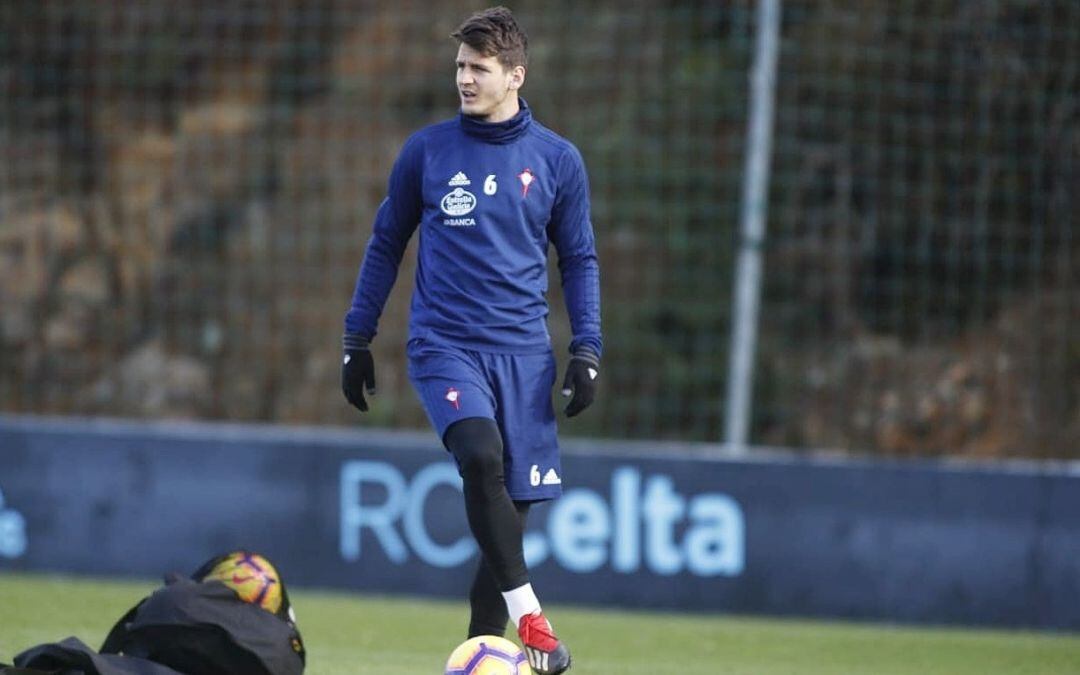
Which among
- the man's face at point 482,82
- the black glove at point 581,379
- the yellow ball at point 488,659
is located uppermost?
the man's face at point 482,82

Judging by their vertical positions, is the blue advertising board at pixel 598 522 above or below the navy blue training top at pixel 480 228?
below

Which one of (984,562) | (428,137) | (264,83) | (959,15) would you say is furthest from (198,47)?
(428,137)

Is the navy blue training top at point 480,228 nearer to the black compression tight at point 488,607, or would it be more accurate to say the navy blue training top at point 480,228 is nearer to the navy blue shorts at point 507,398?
the navy blue shorts at point 507,398

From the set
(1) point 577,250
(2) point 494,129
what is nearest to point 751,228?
(1) point 577,250

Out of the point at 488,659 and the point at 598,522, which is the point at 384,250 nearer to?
the point at 488,659

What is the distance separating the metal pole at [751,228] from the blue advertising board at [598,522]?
418 millimetres

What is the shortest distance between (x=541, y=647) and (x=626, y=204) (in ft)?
22.2

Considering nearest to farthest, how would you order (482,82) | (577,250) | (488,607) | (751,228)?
(482,82)
(488,607)
(577,250)
(751,228)

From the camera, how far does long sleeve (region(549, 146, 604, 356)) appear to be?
6176mm

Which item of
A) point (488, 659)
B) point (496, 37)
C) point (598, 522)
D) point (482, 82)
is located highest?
point (496, 37)

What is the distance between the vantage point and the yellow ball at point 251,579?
20.5ft

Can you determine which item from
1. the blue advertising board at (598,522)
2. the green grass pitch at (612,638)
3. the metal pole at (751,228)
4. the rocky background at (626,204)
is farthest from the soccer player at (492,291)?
the rocky background at (626,204)

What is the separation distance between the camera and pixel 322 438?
9922mm

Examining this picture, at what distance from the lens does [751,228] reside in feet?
32.9
